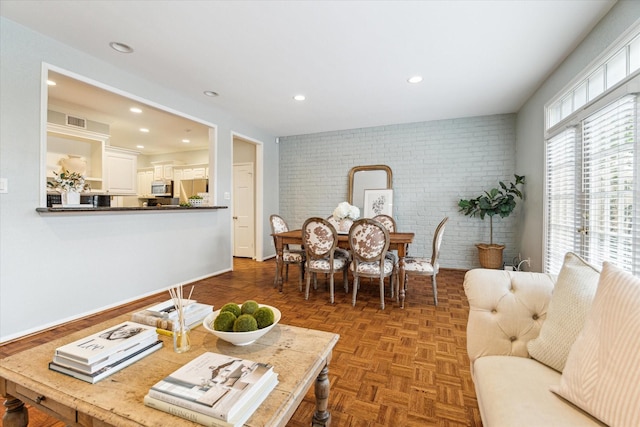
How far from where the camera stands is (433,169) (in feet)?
15.4

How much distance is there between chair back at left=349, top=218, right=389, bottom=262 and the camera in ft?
9.16

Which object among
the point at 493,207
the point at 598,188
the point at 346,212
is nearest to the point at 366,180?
the point at 346,212

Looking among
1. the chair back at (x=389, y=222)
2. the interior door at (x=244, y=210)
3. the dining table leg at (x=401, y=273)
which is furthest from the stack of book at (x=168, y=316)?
the interior door at (x=244, y=210)

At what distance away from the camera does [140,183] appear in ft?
23.6

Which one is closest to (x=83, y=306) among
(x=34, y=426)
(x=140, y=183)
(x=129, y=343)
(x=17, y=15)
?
(x=34, y=426)

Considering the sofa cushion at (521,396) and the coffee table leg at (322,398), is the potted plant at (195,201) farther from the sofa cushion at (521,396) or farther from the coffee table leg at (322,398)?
the sofa cushion at (521,396)

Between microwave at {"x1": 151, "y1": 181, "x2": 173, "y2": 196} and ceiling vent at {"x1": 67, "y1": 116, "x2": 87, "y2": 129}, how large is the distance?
2461mm

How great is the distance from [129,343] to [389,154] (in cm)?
463

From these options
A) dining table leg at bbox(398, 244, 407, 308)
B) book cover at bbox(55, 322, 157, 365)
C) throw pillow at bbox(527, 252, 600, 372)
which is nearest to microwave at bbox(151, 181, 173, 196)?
dining table leg at bbox(398, 244, 407, 308)

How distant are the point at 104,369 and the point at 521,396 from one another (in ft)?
4.45

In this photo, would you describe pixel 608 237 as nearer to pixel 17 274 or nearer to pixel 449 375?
pixel 449 375

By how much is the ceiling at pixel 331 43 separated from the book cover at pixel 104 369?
2.18 metres

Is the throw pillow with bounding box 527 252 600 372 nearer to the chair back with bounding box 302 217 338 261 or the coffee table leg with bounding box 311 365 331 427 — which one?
the coffee table leg with bounding box 311 365 331 427

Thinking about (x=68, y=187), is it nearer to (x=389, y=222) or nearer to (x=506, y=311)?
(x=506, y=311)
